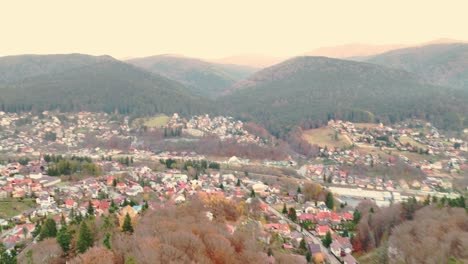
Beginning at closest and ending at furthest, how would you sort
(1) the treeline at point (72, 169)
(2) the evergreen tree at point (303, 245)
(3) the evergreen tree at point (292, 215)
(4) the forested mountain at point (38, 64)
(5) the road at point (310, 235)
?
(5) the road at point (310, 235)
(2) the evergreen tree at point (303, 245)
(3) the evergreen tree at point (292, 215)
(1) the treeline at point (72, 169)
(4) the forested mountain at point (38, 64)

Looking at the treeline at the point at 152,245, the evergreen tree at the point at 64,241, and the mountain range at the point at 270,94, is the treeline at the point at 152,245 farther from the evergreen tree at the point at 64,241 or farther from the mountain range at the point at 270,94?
the mountain range at the point at 270,94

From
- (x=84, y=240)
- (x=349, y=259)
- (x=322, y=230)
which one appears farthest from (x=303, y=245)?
(x=84, y=240)

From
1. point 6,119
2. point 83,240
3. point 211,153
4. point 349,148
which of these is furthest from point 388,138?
point 6,119

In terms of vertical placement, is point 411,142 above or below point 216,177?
below

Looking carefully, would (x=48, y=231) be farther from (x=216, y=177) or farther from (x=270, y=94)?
(x=270, y=94)

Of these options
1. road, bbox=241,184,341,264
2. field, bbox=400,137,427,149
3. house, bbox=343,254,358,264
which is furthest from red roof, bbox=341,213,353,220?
field, bbox=400,137,427,149

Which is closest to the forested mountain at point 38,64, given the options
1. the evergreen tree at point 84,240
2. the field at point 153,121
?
the field at point 153,121

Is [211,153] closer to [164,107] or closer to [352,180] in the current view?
[352,180]
